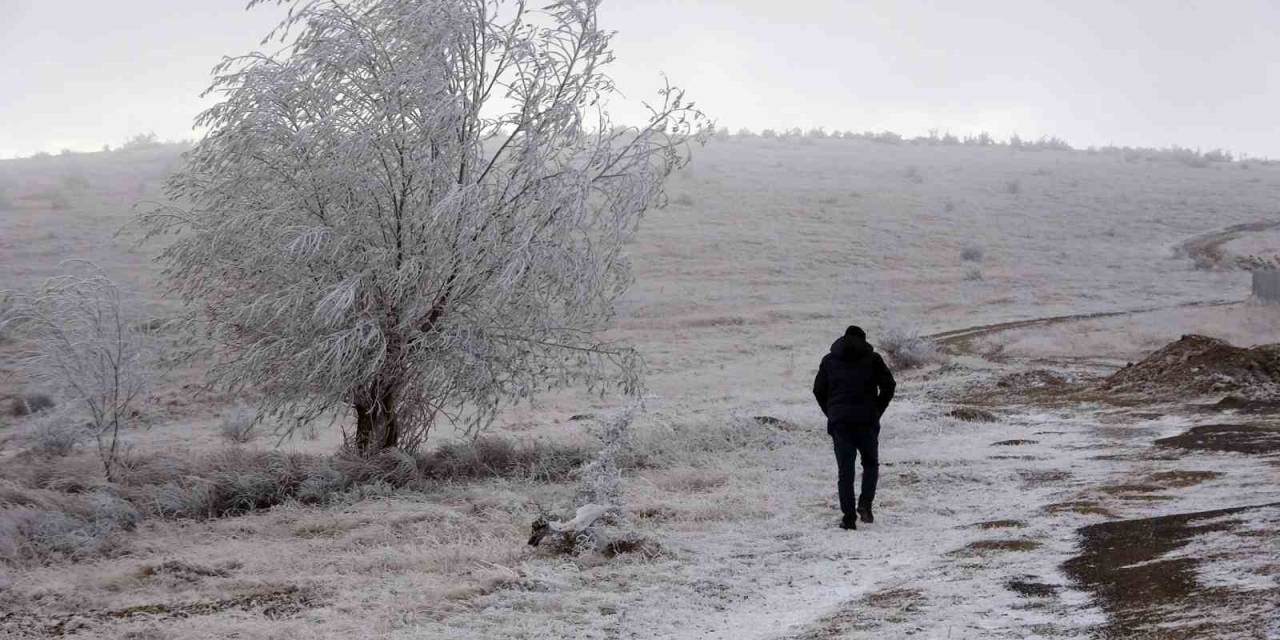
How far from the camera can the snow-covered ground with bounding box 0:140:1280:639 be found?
6957 mm

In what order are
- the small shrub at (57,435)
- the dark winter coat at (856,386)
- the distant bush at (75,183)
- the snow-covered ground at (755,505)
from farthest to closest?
the distant bush at (75,183) < the small shrub at (57,435) < the dark winter coat at (856,386) < the snow-covered ground at (755,505)

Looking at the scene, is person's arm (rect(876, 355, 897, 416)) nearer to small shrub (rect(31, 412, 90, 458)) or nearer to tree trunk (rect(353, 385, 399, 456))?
tree trunk (rect(353, 385, 399, 456))

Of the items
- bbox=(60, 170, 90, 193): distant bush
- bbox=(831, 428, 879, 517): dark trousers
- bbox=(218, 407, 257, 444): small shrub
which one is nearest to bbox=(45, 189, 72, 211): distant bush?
bbox=(60, 170, 90, 193): distant bush

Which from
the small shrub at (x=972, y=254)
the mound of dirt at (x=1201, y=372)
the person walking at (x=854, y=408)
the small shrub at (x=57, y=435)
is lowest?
the small shrub at (x=57, y=435)

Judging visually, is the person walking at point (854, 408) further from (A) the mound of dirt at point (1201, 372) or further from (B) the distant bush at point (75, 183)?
(B) the distant bush at point (75, 183)

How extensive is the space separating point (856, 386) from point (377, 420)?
231 inches

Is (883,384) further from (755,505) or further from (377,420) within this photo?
(377,420)

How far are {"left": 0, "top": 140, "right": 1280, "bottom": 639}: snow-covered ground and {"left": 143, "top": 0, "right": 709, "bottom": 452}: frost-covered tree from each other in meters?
1.79

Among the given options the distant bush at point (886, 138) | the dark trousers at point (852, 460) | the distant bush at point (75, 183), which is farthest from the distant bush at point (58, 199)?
the distant bush at point (886, 138)

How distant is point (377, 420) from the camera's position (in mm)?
12875

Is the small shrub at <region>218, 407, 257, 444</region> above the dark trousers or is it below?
below

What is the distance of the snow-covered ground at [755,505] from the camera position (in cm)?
696

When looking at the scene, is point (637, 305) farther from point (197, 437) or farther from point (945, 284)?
point (197, 437)

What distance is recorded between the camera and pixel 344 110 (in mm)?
11812
